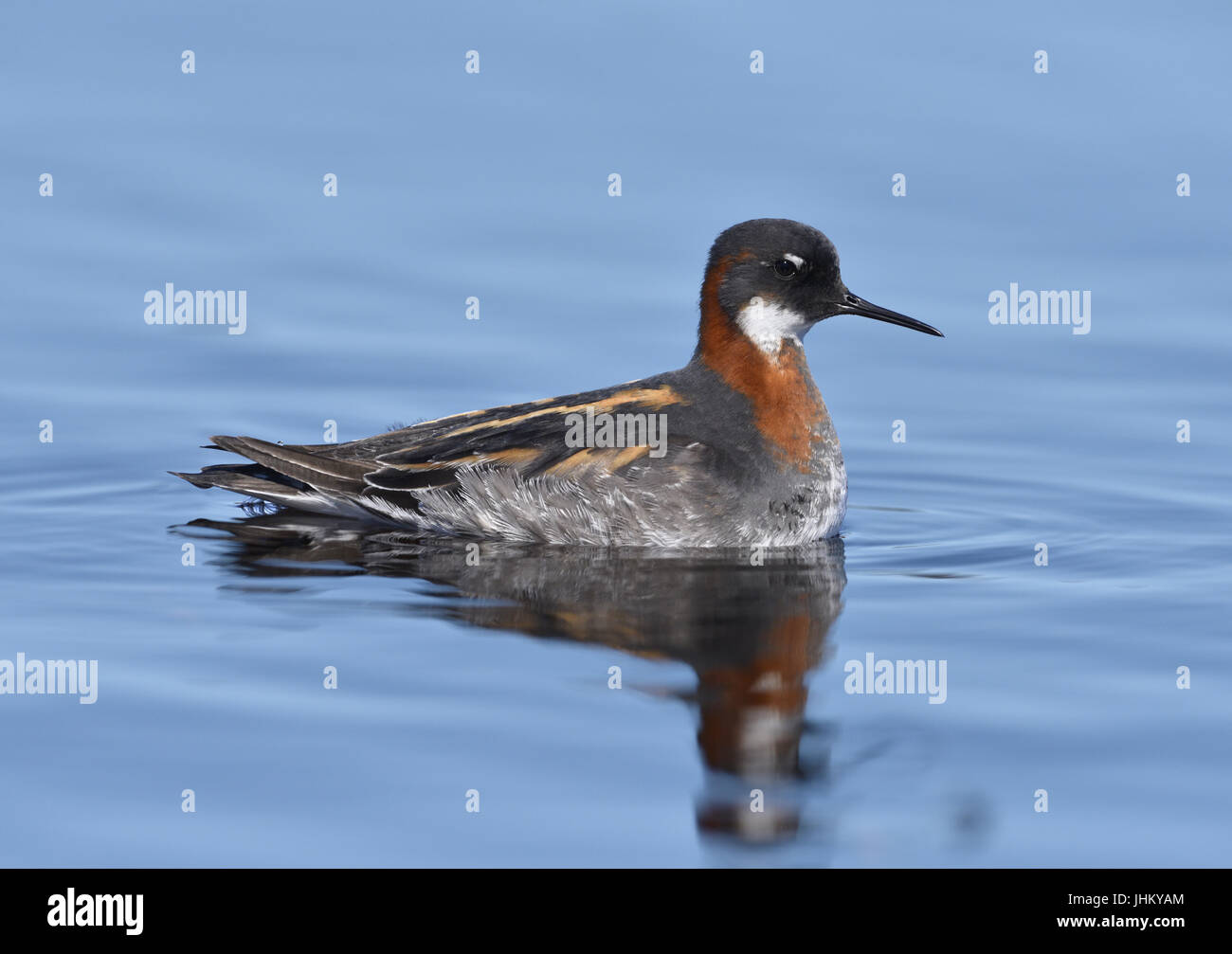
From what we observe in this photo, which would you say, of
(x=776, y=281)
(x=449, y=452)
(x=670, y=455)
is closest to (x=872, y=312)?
(x=776, y=281)

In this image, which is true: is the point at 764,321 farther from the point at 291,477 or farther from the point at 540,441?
the point at 291,477

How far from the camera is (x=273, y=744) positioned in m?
10.7

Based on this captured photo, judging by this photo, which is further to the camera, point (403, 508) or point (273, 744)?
point (403, 508)

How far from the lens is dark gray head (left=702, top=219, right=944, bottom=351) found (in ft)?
51.0

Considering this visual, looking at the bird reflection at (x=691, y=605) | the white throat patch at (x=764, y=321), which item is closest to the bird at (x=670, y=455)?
the white throat patch at (x=764, y=321)

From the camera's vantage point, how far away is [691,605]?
13.4 metres

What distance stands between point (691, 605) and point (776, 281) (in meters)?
3.36

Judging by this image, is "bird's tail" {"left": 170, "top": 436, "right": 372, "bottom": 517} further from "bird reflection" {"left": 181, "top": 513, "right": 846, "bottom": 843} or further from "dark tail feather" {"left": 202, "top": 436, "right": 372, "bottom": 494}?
"bird reflection" {"left": 181, "top": 513, "right": 846, "bottom": 843}

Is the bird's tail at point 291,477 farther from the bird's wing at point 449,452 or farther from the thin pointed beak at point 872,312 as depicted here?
the thin pointed beak at point 872,312

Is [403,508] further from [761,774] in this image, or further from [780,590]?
[761,774]

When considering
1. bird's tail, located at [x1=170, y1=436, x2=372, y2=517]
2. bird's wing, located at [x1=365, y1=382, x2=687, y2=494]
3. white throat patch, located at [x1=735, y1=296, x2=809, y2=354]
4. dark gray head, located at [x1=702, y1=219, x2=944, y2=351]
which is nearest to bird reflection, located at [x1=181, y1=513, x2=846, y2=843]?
bird's tail, located at [x1=170, y1=436, x2=372, y2=517]

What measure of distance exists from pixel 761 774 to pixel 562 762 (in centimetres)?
108

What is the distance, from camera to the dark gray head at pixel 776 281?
15547 mm
